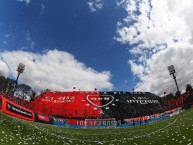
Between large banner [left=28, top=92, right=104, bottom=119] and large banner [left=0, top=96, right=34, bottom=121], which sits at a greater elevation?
large banner [left=28, top=92, right=104, bottom=119]

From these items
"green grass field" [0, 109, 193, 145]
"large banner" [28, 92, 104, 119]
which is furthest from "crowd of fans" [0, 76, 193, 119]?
"green grass field" [0, 109, 193, 145]

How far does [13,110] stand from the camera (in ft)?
176

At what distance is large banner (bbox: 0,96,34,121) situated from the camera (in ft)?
162

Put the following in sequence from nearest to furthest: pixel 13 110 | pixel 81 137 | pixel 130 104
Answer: pixel 81 137, pixel 13 110, pixel 130 104

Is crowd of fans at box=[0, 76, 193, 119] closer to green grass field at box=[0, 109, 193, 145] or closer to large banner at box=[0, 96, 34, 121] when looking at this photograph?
large banner at box=[0, 96, 34, 121]

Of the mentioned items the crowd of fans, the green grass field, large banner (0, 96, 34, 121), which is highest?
the crowd of fans

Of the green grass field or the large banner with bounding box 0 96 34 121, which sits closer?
the green grass field

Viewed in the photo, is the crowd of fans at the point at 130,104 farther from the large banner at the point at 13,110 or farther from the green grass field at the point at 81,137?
the green grass field at the point at 81,137

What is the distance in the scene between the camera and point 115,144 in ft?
86.4

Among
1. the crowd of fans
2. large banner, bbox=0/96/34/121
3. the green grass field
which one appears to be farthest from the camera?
the crowd of fans

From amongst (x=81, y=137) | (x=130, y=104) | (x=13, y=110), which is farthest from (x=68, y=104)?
(x=81, y=137)

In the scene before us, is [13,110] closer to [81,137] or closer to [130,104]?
[81,137]

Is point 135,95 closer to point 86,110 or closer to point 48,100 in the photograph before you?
point 86,110

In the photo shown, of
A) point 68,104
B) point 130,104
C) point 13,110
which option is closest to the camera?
point 13,110
